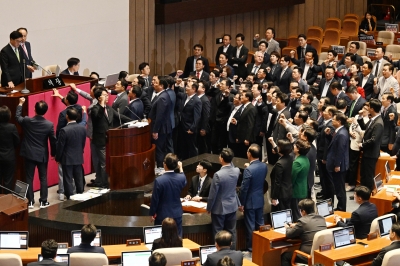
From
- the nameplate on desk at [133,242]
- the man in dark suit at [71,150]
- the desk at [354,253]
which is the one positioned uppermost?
the man in dark suit at [71,150]

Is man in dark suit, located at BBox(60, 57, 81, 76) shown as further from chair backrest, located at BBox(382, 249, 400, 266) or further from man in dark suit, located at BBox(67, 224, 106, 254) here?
chair backrest, located at BBox(382, 249, 400, 266)

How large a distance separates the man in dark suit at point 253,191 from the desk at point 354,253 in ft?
4.50

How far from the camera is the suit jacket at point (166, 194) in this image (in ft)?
27.8

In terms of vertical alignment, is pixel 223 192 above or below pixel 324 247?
above

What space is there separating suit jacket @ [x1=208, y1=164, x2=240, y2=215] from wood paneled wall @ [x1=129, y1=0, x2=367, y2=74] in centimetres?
722

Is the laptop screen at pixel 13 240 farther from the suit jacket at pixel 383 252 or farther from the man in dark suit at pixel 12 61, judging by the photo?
the man in dark suit at pixel 12 61

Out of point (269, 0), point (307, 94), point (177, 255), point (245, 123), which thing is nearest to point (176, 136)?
point (245, 123)

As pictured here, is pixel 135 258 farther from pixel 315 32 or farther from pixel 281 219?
pixel 315 32

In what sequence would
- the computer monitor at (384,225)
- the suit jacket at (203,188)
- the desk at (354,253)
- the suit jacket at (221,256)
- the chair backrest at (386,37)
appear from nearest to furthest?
the suit jacket at (221,256) < the desk at (354,253) < the computer monitor at (384,225) < the suit jacket at (203,188) < the chair backrest at (386,37)

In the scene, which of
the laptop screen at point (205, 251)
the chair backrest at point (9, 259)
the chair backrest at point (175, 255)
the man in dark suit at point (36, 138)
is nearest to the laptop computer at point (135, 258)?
the chair backrest at point (175, 255)

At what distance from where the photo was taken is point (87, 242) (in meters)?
7.27

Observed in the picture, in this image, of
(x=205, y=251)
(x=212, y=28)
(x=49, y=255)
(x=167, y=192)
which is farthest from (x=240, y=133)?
(x=212, y=28)

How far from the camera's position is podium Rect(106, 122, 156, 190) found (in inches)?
415

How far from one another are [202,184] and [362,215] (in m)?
2.00
